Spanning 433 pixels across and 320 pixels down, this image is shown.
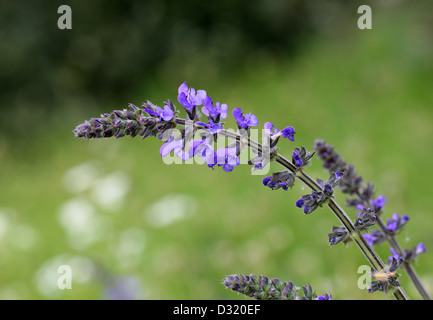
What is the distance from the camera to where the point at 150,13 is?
5895mm

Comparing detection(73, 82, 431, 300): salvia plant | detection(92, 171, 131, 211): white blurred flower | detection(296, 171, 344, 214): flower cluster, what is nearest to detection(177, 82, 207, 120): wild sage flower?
detection(73, 82, 431, 300): salvia plant

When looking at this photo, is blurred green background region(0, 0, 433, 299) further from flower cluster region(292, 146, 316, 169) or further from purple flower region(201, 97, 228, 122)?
purple flower region(201, 97, 228, 122)

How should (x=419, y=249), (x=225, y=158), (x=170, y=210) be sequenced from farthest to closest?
(x=170, y=210), (x=419, y=249), (x=225, y=158)

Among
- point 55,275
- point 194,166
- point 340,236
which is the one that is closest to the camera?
point 340,236

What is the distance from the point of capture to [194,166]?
12.9 feet

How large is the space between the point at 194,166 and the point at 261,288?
10.3 ft

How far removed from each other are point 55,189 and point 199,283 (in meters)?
2.57

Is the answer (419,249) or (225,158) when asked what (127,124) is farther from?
(419,249)

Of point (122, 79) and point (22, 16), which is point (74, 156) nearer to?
point (122, 79)

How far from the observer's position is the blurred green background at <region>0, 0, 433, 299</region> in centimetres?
250

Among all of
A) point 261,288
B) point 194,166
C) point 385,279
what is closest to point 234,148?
point 261,288

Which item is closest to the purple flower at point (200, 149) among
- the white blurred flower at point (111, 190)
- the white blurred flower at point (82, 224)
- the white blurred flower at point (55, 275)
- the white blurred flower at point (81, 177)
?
the white blurred flower at point (55, 275)

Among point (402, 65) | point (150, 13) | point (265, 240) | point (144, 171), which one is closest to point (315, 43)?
point (402, 65)

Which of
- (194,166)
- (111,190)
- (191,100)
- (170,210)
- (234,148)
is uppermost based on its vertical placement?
(194,166)
